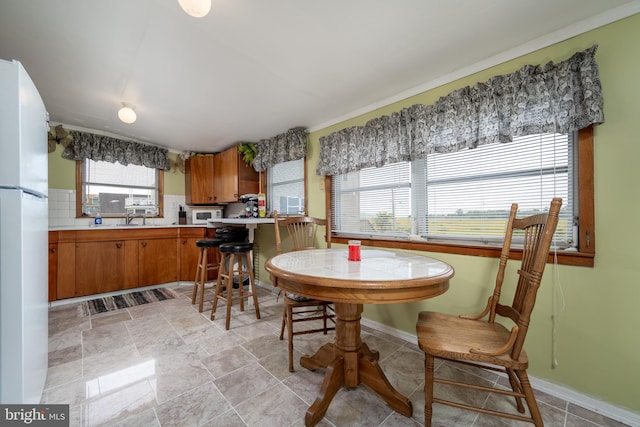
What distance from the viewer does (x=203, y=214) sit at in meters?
4.13

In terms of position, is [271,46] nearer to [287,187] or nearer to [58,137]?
[287,187]

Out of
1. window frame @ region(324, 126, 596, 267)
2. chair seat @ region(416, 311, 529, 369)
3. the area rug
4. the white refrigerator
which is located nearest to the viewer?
the white refrigerator

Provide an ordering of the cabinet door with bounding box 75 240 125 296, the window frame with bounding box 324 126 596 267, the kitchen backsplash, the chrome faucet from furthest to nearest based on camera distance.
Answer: the chrome faucet → the kitchen backsplash → the cabinet door with bounding box 75 240 125 296 → the window frame with bounding box 324 126 596 267

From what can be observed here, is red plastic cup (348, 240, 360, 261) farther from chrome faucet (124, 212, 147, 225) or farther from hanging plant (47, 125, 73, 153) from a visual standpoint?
hanging plant (47, 125, 73, 153)

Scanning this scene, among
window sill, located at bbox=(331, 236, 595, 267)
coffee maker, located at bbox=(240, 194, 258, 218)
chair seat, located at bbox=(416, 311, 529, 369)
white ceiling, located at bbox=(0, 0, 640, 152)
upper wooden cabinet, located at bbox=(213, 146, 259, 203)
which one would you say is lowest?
chair seat, located at bbox=(416, 311, 529, 369)

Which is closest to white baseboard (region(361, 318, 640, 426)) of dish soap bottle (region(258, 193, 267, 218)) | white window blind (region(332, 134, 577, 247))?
white window blind (region(332, 134, 577, 247))

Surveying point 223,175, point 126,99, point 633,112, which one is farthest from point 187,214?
point 633,112

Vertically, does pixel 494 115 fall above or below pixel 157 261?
above

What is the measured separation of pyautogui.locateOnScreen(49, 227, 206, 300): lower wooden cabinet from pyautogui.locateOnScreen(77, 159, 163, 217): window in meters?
0.59

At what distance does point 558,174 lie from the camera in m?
1.53

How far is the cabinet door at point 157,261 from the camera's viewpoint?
3459mm

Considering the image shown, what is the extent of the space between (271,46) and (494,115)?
160 centimetres

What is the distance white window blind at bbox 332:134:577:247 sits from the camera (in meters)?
1.55

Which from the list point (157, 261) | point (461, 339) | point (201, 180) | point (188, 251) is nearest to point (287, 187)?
point (201, 180)
